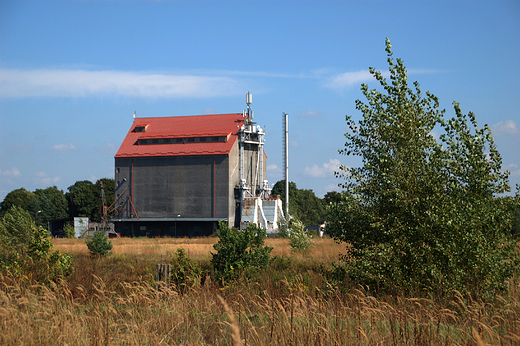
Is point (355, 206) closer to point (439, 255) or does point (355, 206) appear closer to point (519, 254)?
Answer: point (439, 255)

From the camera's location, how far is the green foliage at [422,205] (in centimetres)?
1110

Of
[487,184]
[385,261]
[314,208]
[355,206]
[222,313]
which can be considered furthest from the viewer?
[314,208]

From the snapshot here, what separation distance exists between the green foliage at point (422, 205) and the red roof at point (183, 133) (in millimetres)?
52715

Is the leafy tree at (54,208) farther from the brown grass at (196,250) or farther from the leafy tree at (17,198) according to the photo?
the brown grass at (196,250)

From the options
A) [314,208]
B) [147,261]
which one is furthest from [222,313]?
[314,208]

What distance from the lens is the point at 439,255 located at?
37.7 feet

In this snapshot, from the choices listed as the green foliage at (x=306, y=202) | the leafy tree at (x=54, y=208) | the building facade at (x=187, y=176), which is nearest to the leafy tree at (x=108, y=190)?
the leafy tree at (x=54, y=208)

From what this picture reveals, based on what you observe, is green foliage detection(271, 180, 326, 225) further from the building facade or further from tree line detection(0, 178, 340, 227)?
the building facade

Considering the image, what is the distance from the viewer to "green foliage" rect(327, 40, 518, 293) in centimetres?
1110

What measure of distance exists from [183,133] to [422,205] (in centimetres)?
6026

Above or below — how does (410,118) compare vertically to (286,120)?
below

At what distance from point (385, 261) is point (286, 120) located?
6237 centimetres

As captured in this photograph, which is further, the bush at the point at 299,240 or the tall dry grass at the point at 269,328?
the bush at the point at 299,240

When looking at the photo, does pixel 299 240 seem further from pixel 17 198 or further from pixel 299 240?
pixel 17 198
